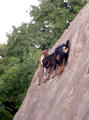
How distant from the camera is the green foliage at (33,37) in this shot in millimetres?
24172

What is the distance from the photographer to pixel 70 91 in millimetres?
9234

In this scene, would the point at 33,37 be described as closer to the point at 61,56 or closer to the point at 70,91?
the point at 61,56

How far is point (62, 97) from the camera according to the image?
963 centimetres

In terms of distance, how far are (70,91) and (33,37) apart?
18199 millimetres

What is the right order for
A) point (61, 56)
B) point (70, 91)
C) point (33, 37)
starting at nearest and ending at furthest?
point (70, 91) → point (61, 56) → point (33, 37)

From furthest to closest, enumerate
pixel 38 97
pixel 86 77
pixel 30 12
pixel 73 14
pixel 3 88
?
pixel 30 12 < pixel 73 14 < pixel 3 88 < pixel 38 97 < pixel 86 77

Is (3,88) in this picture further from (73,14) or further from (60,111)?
(60,111)

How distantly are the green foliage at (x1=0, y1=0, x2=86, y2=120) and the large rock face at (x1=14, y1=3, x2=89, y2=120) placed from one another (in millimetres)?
10036

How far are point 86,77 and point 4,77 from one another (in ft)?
49.5

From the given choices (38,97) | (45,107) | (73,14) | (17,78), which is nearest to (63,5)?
(73,14)

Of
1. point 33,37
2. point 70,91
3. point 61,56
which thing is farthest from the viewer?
point 33,37

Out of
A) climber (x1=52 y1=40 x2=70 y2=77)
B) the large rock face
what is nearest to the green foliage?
the large rock face

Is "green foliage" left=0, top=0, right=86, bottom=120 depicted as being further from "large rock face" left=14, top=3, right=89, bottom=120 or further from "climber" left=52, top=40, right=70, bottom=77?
"climber" left=52, top=40, right=70, bottom=77

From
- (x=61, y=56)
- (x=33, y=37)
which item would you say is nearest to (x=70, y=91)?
(x=61, y=56)
